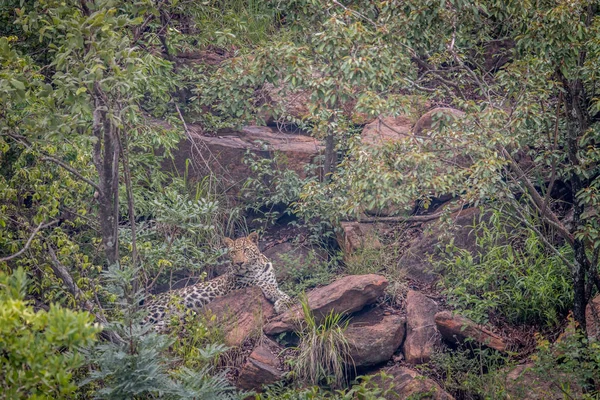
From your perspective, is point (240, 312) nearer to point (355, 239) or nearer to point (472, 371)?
point (355, 239)

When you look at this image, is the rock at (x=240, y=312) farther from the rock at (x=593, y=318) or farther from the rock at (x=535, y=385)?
the rock at (x=593, y=318)

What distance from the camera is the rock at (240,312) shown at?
740 cm

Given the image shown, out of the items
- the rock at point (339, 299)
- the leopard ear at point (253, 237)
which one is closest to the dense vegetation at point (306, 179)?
the rock at point (339, 299)

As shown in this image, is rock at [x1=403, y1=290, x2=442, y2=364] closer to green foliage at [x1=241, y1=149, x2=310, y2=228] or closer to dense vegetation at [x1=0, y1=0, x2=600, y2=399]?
dense vegetation at [x1=0, y1=0, x2=600, y2=399]

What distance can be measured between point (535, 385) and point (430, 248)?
8.48ft

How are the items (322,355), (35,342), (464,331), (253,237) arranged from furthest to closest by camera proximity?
(253,237) → (322,355) → (464,331) → (35,342)

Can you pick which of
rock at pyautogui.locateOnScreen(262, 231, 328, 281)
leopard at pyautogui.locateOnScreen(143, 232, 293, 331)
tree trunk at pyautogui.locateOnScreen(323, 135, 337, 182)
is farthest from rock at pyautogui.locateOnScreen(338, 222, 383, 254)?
leopard at pyautogui.locateOnScreen(143, 232, 293, 331)

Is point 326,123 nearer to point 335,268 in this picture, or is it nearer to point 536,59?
point 335,268

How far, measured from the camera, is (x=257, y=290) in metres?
8.05

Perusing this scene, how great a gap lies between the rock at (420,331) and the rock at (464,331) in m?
0.23

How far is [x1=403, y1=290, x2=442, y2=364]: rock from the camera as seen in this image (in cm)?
703

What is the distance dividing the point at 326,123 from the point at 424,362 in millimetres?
3163

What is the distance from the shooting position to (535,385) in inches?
245

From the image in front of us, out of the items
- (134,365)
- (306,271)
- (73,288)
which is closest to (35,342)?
(134,365)
